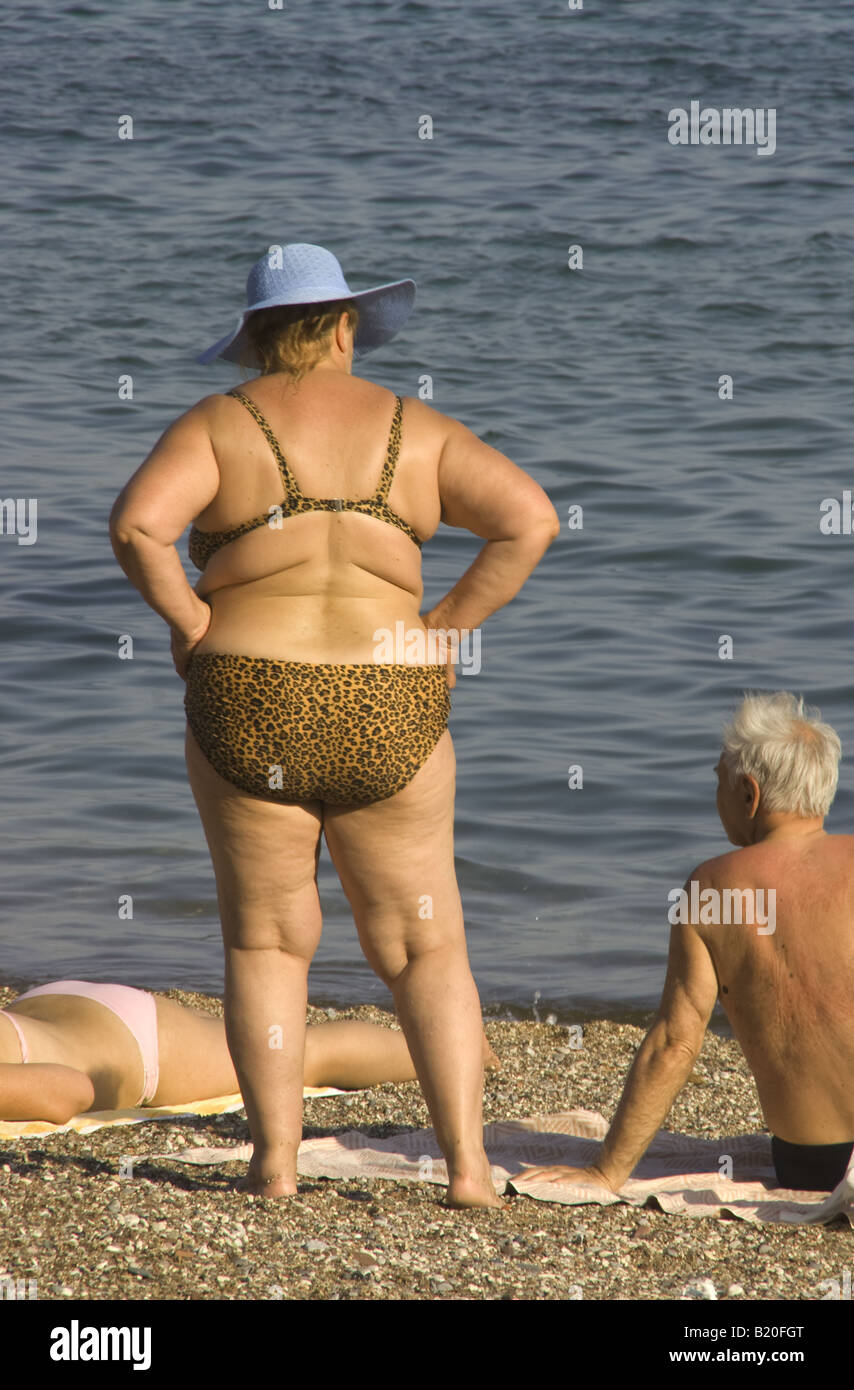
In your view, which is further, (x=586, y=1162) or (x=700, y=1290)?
(x=586, y=1162)

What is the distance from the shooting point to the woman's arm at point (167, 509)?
2.92m

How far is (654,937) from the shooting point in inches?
229

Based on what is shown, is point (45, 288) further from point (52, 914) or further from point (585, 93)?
point (52, 914)

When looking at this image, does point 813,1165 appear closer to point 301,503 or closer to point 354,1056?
point 354,1056

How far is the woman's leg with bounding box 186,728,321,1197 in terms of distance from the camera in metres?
3.07

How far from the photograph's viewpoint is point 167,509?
9.62 ft

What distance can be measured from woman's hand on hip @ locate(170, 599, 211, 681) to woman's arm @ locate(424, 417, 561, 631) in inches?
19.7

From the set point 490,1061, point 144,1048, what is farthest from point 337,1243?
point 490,1061

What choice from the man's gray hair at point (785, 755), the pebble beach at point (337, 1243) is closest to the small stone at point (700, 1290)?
the pebble beach at point (337, 1243)

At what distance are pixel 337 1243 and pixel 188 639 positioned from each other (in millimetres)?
1126

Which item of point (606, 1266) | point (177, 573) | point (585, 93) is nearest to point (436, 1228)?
point (606, 1266)

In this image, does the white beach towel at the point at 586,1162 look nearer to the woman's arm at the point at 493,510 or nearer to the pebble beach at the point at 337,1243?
the pebble beach at the point at 337,1243

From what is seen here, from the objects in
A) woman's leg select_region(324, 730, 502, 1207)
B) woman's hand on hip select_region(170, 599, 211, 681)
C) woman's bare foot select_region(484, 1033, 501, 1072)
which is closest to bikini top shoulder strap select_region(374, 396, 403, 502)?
woman's hand on hip select_region(170, 599, 211, 681)

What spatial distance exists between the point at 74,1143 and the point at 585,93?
54.3ft
